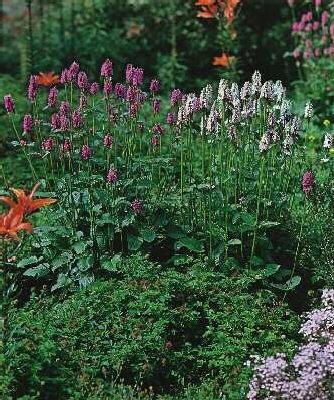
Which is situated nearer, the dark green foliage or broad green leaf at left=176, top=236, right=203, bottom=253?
A: the dark green foliage

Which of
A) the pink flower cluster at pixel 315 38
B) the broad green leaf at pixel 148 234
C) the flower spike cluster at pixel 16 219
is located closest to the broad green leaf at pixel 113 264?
the broad green leaf at pixel 148 234

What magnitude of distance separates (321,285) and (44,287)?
5.32 ft

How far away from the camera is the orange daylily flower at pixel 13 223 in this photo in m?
3.88

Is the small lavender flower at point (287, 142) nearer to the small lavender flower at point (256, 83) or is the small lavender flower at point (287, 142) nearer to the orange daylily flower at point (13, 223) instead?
the small lavender flower at point (256, 83)

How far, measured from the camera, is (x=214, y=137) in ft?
17.0

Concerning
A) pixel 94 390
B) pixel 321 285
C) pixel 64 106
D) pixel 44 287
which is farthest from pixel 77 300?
pixel 321 285

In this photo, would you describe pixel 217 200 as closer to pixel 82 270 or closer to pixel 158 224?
pixel 158 224

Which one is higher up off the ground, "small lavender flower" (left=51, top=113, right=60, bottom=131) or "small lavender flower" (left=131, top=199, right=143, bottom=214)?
"small lavender flower" (left=51, top=113, right=60, bottom=131)

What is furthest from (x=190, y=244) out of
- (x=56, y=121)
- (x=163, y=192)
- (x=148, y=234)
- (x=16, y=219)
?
(x=16, y=219)

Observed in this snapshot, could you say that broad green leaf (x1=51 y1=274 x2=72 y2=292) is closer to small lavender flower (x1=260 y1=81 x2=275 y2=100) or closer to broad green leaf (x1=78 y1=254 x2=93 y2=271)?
broad green leaf (x1=78 y1=254 x2=93 y2=271)

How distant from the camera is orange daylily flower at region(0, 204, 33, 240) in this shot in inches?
153

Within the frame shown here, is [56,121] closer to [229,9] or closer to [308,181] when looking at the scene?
[308,181]

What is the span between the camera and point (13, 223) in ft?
12.9

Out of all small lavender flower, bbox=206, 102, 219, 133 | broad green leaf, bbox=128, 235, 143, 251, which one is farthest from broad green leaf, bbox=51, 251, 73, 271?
small lavender flower, bbox=206, 102, 219, 133
